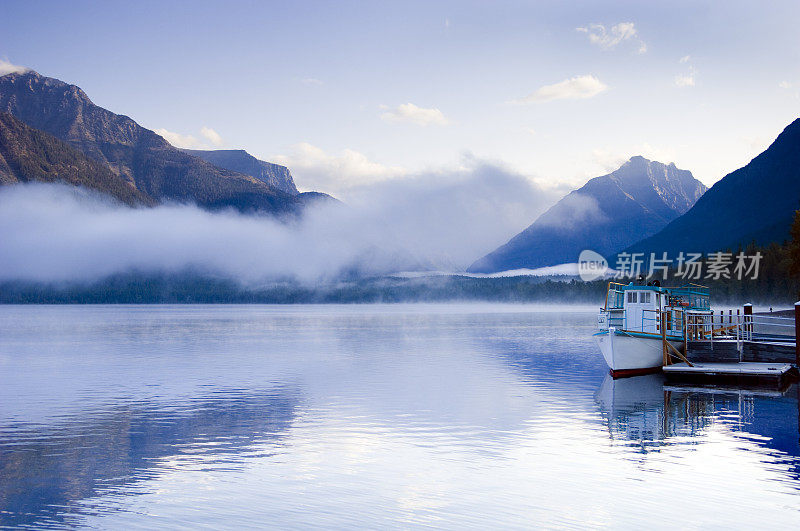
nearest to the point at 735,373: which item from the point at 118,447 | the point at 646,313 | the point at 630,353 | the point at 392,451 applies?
the point at 630,353

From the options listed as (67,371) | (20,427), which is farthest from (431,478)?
(67,371)

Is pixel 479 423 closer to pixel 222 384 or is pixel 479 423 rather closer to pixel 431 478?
pixel 431 478

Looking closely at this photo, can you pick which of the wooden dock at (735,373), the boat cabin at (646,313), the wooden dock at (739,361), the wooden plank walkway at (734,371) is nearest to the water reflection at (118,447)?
the wooden plank walkway at (734,371)

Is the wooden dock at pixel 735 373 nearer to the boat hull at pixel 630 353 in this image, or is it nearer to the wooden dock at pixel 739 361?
the wooden dock at pixel 739 361

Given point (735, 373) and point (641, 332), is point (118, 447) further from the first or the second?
point (641, 332)

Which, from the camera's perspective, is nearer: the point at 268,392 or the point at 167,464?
the point at 167,464

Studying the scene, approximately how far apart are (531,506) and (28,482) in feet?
47.0

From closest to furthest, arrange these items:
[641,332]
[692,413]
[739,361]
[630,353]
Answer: [692,413] < [630,353] < [641,332] < [739,361]

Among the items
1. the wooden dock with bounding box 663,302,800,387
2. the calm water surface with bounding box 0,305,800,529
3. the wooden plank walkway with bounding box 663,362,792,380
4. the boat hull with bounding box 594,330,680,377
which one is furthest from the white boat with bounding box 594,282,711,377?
the wooden plank walkway with bounding box 663,362,792,380

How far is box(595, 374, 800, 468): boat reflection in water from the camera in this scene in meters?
26.3

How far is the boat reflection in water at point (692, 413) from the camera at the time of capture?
26.3 meters

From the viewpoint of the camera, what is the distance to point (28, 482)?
19953 millimetres

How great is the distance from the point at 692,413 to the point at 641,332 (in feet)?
55.3

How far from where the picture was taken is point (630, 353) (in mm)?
47438
